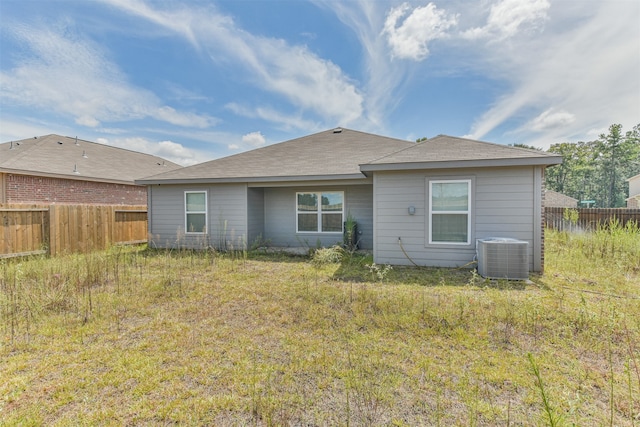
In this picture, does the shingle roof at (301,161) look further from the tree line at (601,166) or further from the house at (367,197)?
the tree line at (601,166)

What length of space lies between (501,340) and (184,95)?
48.4ft

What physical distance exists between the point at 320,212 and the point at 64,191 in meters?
11.5

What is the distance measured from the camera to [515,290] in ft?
15.3

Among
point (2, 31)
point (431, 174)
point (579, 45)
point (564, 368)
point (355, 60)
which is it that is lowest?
point (564, 368)

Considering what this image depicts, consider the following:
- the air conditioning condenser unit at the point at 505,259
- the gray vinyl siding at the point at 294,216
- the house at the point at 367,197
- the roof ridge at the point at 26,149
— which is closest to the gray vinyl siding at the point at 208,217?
the house at the point at 367,197

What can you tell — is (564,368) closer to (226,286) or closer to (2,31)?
(226,286)

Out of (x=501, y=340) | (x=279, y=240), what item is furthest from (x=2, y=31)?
(x=501, y=340)

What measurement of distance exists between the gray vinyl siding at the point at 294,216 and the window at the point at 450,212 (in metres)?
2.80

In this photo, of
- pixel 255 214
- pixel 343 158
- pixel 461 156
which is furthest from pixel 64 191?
pixel 461 156

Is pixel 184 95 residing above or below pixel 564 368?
above

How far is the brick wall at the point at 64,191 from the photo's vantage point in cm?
1031

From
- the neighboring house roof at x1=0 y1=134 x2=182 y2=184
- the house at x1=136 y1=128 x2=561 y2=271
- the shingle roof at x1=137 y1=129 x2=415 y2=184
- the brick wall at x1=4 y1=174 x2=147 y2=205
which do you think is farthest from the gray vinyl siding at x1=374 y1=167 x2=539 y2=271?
the brick wall at x1=4 y1=174 x2=147 y2=205

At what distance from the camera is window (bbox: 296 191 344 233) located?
9.20m

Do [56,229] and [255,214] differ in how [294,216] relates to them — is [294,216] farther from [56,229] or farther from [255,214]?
[56,229]
